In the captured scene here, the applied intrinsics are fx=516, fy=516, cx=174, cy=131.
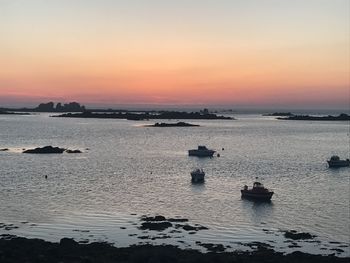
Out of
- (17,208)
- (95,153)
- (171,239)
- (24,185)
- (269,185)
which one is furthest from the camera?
(95,153)

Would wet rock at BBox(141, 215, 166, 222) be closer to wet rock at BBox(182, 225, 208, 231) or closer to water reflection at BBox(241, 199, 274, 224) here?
wet rock at BBox(182, 225, 208, 231)

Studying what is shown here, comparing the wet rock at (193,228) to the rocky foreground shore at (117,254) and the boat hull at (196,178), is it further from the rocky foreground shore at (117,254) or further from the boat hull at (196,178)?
the boat hull at (196,178)

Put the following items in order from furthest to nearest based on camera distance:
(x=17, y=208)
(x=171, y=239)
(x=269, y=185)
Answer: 1. (x=269, y=185)
2. (x=17, y=208)
3. (x=171, y=239)

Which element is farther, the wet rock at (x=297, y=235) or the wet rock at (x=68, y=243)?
the wet rock at (x=297, y=235)

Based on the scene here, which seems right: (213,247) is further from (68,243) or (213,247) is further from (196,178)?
(196,178)

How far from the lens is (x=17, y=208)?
33.7 metres

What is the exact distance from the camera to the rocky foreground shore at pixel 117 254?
21172mm

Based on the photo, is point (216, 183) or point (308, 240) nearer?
point (308, 240)

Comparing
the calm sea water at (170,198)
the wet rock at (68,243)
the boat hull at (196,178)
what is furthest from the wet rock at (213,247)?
the boat hull at (196,178)

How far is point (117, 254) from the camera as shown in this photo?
22.2m

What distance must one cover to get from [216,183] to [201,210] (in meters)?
13.9

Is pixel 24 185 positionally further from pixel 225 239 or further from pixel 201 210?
pixel 225 239

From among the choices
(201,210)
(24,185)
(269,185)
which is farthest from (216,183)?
(24,185)

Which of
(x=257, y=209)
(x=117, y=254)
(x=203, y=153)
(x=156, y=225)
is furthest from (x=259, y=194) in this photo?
(x=203, y=153)
